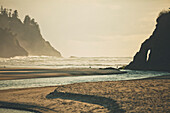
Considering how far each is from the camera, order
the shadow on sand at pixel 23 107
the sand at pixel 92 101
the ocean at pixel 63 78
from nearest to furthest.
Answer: the sand at pixel 92 101 → the shadow on sand at pixel 23 107 → the ocean at pixel 63 78

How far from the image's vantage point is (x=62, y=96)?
50.3ft

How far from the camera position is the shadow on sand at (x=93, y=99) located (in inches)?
452

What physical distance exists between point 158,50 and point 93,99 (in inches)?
1461

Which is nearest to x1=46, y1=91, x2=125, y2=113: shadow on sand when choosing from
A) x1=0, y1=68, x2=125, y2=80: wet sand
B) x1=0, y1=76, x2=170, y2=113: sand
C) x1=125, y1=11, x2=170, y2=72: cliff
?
x1=0, y1=76, x2=170, y2=113: sand

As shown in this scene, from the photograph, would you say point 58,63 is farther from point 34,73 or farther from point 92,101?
point 92,101

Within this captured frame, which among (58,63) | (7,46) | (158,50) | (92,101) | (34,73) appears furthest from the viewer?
(7,46)

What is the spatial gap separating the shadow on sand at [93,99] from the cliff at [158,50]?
34305 millimetres

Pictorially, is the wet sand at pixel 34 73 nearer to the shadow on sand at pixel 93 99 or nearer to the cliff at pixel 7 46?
the shadow on sand at pixel 93 99

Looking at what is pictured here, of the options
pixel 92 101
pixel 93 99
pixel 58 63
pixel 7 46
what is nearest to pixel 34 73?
pixel 93 99

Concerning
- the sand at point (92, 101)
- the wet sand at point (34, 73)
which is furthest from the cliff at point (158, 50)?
the sand at point (92, 101)

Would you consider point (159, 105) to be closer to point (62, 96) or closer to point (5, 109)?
point (62, 96)

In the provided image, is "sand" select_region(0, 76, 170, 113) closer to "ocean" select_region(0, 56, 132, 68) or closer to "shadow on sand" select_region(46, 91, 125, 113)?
"shadow on sand" select_region(46, 91, 125, 113)

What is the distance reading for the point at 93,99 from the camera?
540 inches

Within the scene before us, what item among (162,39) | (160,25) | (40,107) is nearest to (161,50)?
(162,39)
